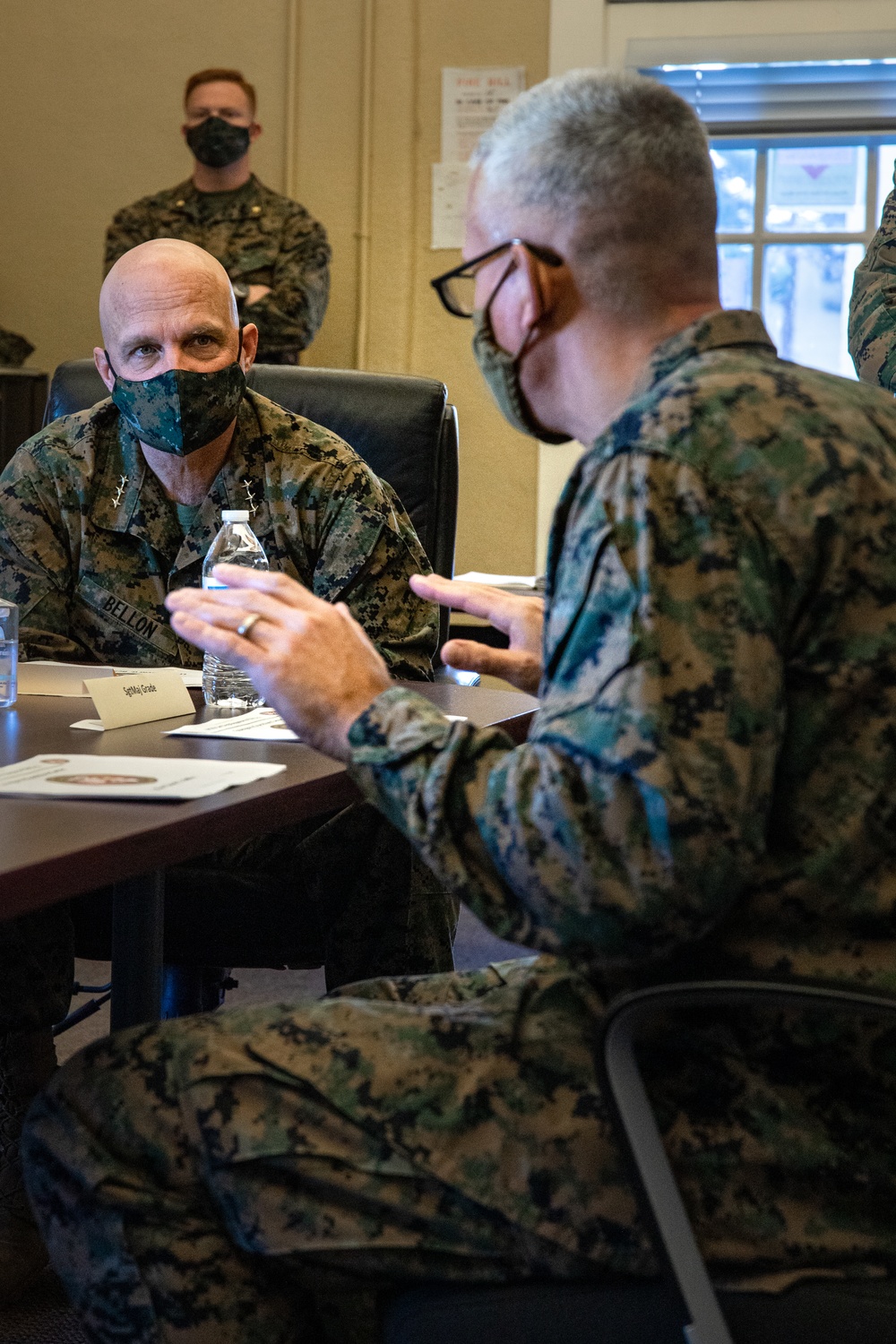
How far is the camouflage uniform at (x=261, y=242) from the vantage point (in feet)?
15.0

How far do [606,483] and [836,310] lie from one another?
4.28 m

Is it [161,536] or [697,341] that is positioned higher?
[697,341]

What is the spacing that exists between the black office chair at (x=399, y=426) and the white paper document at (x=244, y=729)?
802 millimetres

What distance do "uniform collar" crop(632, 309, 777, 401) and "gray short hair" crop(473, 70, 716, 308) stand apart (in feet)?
0.11

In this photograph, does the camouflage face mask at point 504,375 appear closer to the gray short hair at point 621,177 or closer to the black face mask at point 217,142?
the gray short hair at point 621,177

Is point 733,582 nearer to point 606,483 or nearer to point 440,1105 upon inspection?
point 606,483

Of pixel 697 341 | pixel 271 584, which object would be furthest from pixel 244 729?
pixel 697 341

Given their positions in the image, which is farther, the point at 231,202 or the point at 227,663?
the point at 231,202

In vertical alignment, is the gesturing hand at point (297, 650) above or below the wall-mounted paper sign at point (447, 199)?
below

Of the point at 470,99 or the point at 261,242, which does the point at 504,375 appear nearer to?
the point at 261,242

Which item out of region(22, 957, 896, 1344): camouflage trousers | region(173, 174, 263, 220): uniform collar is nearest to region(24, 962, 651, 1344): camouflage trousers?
region(22, 957, 896, 1344): camouflage trousers

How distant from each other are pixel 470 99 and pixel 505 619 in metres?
4.03

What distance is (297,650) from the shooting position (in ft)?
3.19

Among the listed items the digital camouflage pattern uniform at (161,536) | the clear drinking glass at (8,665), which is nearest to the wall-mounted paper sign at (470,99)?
the digital camouflage pattern uniform at (161,536)
